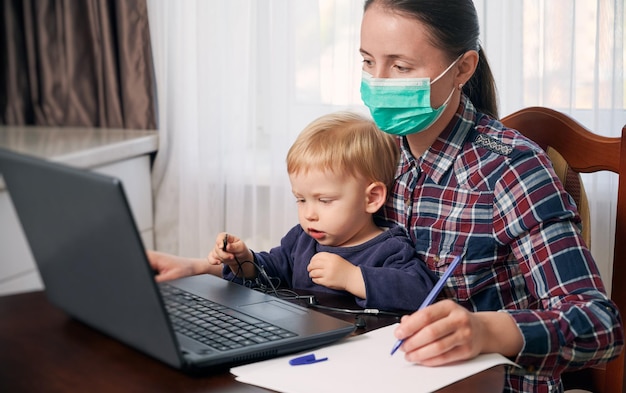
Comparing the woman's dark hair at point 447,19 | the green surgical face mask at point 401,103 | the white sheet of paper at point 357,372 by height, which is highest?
the woman's dark hair at point 447,19

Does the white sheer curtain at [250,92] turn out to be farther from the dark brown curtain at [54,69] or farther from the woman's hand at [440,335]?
the dark brown curtain at [54,69]

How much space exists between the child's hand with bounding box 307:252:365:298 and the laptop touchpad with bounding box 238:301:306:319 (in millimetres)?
149

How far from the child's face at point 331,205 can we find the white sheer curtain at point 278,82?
0.77 m

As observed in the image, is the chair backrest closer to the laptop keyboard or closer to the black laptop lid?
the laptop keyboard

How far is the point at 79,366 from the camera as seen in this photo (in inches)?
33.5

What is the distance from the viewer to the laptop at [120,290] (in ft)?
2.04

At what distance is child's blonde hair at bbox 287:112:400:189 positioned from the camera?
127 cm

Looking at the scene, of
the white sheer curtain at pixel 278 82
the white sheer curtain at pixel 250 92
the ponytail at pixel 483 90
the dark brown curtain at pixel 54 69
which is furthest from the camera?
the white sheer curtain at pixel 250 92

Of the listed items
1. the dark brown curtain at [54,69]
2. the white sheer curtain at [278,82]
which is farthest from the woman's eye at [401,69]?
the white sheer curtain at [278,82]

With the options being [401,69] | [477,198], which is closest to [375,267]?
[477,198]

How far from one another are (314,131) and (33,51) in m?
0.77

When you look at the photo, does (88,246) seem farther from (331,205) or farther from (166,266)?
(331,205)

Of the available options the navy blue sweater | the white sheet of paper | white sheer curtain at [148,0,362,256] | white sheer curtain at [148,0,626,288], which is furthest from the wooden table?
white sheer curtain at [148,0,362,256]

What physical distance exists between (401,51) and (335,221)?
10.8 inches
